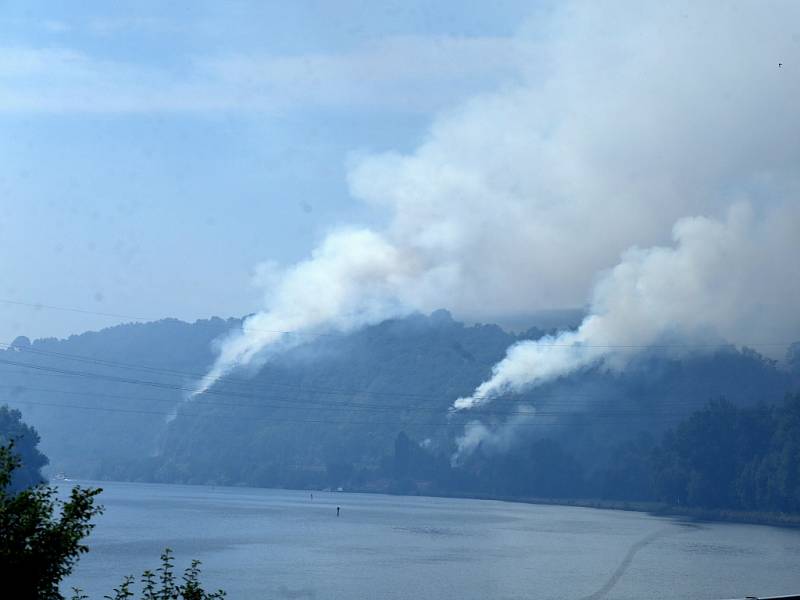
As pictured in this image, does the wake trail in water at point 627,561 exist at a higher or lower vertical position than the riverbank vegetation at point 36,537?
lower

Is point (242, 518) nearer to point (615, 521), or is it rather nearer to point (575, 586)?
point (615, 521)

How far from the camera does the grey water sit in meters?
82.4

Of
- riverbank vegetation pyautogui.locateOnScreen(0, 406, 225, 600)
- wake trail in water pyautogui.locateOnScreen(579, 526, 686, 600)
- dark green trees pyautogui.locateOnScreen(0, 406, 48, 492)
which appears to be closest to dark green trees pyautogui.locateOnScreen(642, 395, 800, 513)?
wake trail in water pyautogui.locateOnScreen(579, 526, 686, 600)

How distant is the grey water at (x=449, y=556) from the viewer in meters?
82.4

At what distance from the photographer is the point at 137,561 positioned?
9575cm

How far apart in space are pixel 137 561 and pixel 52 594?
3151 inches

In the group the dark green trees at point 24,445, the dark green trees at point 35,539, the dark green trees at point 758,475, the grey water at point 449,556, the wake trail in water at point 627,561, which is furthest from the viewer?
the dark green trees at point 758,475

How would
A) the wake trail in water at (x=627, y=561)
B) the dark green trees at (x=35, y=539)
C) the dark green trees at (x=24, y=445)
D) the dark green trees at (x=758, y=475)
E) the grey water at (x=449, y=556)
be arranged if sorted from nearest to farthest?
the dark green trees at (x=35, y=539) < the grey water at (x=449, y=556) < the wake trail in water at (x=627, y=561) < the dark green trees at (x=24, y=445) < the dark green trees at (x=758, y=475)

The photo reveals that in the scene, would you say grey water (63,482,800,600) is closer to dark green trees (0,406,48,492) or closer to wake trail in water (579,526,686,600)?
wake trail in water (579,526,686,600)

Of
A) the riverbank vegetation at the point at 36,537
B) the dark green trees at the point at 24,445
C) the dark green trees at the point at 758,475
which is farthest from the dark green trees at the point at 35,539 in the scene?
the dark green trees at the point at 758,475

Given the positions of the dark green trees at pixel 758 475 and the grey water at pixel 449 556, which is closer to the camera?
the grey water at pixel 449 556

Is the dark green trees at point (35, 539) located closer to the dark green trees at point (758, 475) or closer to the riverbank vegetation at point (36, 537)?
the riverbank vegetation at point (36, 537)


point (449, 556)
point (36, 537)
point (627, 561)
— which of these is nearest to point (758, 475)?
point (627, 561)

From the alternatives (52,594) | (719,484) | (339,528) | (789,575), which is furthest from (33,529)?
(719,484)
